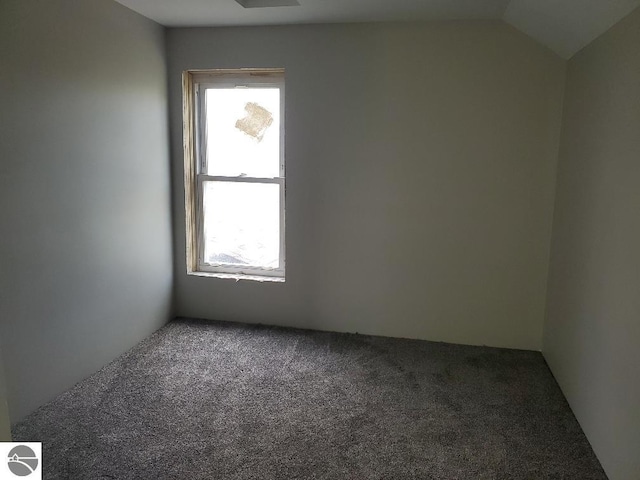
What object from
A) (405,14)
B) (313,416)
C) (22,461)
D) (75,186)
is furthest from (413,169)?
(22,461)

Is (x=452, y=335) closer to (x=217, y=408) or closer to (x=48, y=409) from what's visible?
(x=217, y=408)

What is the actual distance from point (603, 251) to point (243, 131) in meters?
2.69

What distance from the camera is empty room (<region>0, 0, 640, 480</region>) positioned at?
2303 mm

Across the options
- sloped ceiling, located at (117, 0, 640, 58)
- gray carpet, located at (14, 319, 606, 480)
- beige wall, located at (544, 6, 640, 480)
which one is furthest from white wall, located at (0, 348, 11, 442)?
sloped ceiling, located at (117, 0, 640, 58)

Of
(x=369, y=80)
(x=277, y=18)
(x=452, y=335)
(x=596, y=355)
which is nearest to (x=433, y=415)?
(x=596, y=355)

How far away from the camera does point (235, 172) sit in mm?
3967

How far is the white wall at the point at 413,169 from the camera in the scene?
3.34m

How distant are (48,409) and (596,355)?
2.87m

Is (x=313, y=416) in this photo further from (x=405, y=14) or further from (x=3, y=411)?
(x=405, y=14)

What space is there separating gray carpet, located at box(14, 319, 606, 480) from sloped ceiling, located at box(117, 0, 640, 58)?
6.80ft

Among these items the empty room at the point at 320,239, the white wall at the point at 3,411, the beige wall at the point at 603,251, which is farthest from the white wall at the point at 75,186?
the beige wall at the point at 603,251

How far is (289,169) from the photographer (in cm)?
373

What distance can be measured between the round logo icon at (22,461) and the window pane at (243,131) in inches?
95.8

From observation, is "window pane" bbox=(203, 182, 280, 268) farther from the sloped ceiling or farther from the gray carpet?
the sloped ceiling
